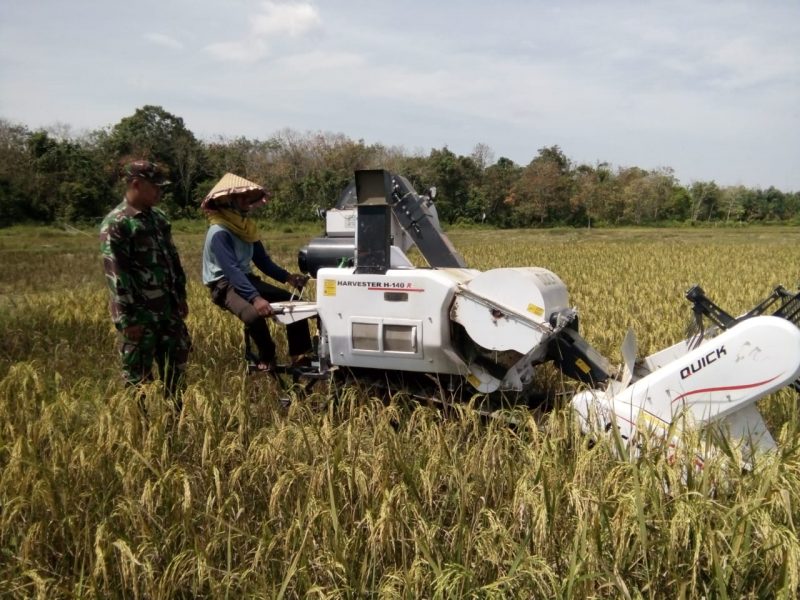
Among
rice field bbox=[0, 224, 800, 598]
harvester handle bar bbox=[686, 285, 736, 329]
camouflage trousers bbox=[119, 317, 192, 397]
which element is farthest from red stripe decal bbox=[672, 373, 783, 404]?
camouflage trousers bbox=[119, 317, 192, 397]

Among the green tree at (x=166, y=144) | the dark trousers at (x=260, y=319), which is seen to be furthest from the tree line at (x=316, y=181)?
the dark trousers at (x=260, y=319)

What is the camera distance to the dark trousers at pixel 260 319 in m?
4.49

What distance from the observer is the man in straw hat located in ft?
14.8

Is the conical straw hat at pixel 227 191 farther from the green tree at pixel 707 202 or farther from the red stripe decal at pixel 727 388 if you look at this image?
the green tree at pixel 707 202

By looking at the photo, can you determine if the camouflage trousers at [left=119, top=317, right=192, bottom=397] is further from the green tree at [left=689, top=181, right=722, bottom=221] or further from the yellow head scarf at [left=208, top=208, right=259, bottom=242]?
the green tree at [left=689, top=181, right=722, bottom=221]

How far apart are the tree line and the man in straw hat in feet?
102

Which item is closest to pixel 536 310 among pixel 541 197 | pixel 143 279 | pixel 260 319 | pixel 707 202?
pixel 260 319

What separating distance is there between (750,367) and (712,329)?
90 cm

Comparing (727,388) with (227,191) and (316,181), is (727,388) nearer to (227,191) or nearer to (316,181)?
(227,191)

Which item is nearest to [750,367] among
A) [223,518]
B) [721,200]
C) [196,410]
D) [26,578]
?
[223,518]

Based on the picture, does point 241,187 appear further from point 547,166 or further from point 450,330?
point 547,166

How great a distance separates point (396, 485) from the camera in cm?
289

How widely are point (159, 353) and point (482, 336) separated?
2417 millimetres

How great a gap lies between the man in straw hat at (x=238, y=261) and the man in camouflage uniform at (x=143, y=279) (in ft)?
0.96
